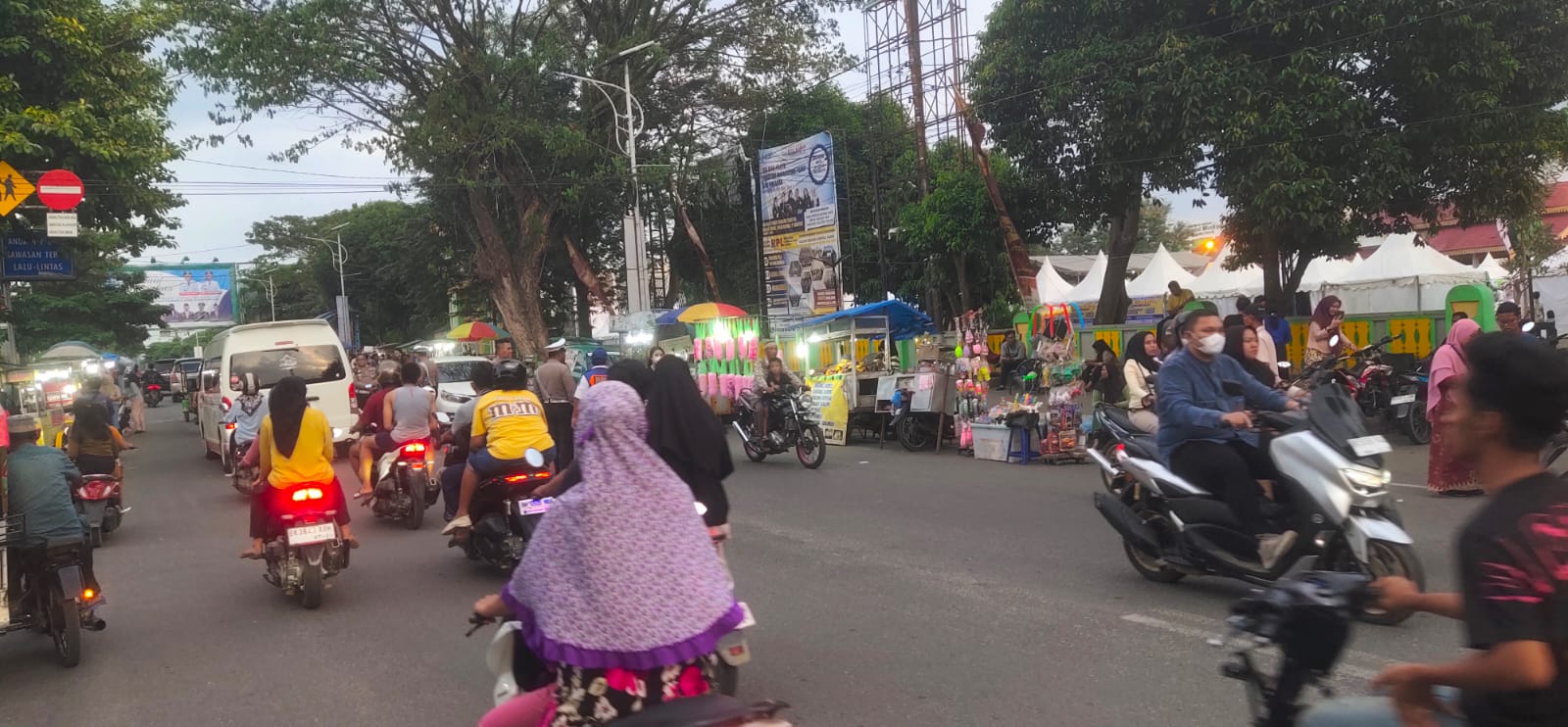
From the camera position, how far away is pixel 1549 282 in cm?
2878

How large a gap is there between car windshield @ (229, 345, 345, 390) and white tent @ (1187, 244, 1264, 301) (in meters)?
20.9

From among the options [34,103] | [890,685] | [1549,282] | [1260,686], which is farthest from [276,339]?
[1549,282]

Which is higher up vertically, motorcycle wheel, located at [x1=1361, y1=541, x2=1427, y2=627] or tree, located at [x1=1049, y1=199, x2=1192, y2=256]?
tree, located at [x1=1049, y1=199, x2=1192, y2=256]

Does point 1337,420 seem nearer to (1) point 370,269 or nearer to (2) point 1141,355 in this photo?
(2) point 1141,355

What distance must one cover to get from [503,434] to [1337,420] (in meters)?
4.89

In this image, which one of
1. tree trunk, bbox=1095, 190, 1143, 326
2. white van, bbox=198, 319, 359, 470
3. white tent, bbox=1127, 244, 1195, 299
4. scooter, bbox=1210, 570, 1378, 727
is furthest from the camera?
white tent, bbox=1127, 244, 1195, 299

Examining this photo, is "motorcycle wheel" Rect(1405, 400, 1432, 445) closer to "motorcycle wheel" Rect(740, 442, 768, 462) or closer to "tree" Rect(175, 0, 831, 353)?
"motorcycle wheel" Rect(740, 442, 768, 462)

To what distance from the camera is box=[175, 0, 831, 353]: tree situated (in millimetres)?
26672

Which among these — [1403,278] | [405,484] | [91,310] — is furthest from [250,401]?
[91,310]

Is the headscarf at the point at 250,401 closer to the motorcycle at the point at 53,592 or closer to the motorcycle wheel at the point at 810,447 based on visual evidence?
the motorcycle wheel at the point at 810,447

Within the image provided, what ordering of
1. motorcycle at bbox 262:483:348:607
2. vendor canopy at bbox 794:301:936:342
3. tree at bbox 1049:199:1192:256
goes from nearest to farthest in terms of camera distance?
motorcycle at bbox 262:483:348:607 < vendor canopy at bbox 794:301:936:342 < tree at bbox 1049:199:1192:256

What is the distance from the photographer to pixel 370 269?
56250mm

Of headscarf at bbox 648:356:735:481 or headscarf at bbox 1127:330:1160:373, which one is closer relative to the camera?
headscarf at bbox 648:356:735:481

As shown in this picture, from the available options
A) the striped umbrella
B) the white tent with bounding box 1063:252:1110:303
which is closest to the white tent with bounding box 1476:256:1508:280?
the white tent with bounding box 1063:252:1110:303
